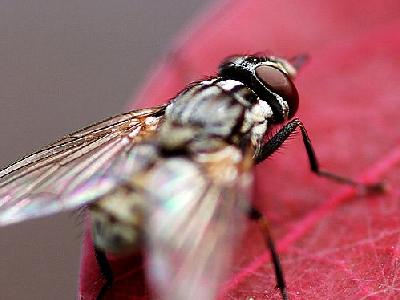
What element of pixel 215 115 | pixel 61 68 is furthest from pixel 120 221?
pixel 61 68

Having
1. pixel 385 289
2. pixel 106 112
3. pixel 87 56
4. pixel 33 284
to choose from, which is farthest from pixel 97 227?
pixel 87 56

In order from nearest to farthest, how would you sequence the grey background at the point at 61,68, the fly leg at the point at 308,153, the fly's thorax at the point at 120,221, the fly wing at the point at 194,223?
the fly wing at the point at 194,223, the fly's thorax at the point at 120,221, the fly leg at the point at 308,153, the grey background at the point at 61,68

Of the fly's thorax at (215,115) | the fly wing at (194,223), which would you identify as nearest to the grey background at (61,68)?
the fly's thorax at (215,115)

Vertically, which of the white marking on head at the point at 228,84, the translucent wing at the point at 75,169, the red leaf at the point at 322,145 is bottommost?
the red leaf at the point at 322,145

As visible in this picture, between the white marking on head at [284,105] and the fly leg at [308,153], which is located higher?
the white marking on head at [284,105]

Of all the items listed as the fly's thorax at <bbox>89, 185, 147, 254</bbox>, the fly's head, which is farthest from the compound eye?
the fly's thorax at <bbox>89, 185, 147, 254</bbox>

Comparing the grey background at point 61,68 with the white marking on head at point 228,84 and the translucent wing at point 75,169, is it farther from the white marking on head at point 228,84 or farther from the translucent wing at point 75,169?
the white marking on head at point 228,84

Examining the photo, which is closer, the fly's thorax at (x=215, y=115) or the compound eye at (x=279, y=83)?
the fly's thorax at (x=215, y=115)
